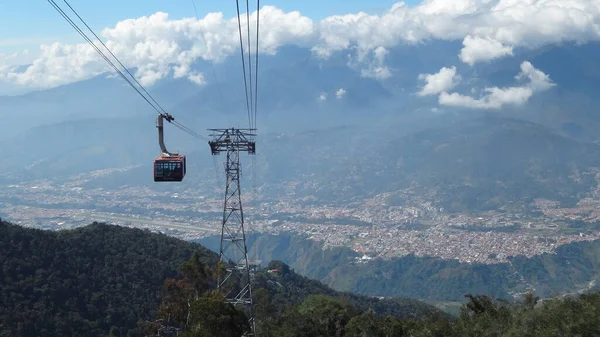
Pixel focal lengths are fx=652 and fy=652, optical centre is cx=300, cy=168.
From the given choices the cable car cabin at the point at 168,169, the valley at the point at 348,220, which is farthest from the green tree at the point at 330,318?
the valley at the point at 348,220

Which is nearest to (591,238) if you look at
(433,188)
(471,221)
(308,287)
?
(471,221)

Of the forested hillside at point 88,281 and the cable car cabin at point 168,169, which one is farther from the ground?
the cable car cabin at point 168,169

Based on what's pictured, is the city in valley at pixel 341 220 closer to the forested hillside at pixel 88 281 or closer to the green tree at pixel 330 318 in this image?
the forested hillside at pixel 88 281

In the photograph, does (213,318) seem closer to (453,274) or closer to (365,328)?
(365,328)

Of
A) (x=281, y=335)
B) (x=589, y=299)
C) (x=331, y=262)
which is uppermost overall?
(x=589, y=299)

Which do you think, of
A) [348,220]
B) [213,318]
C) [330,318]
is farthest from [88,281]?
[348,220]

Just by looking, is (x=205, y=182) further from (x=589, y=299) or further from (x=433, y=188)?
(x=589, y=299)

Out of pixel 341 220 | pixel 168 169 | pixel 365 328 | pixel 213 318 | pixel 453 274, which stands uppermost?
pixel 168 169

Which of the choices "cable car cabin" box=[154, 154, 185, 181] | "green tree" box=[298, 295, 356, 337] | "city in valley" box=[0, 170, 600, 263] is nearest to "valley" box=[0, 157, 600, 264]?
"city in valley" box=[0, 170, 600, 263]
